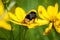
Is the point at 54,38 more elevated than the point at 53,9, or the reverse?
the point at 53,9

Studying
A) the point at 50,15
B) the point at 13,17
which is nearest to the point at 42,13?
the point at 50,15

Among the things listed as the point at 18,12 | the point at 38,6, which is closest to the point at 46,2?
the point at 38,6

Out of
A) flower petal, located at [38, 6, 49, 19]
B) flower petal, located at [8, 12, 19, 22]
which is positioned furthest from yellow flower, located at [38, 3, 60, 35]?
flower petal, located at [8, 12, 19, 22]

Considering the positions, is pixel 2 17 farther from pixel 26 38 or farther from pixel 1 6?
pixel 26 38

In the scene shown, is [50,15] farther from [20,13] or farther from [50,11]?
[20,13]

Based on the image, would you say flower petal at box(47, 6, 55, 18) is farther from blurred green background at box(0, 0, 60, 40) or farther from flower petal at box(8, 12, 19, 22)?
flower petal at box(8, 12, 19, 22)

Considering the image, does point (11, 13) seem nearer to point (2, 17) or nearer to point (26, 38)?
point (2, 17)
